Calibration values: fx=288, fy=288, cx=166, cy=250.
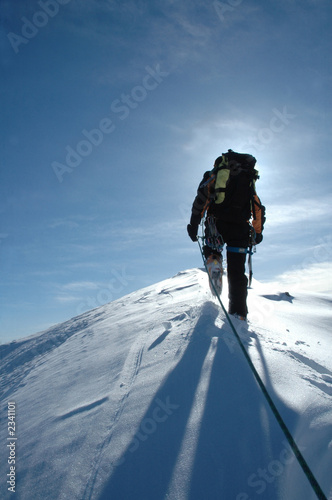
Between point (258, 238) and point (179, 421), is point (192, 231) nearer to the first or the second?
point (258, 238)

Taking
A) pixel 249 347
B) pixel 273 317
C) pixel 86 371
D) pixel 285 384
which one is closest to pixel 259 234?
pixel 273 317

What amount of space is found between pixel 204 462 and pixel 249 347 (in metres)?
1.26

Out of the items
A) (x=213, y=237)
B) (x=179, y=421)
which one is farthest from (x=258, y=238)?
(x=179, y=421)

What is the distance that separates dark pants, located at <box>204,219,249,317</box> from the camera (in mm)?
3748

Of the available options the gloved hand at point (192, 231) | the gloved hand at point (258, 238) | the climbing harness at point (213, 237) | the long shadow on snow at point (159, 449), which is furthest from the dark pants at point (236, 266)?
the long shadow on snow at point (159, 449)

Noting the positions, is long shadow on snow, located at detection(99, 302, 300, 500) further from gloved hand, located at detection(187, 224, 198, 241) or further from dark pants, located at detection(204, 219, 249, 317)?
gloved hand, located at detection(187, 224, 198, 241)

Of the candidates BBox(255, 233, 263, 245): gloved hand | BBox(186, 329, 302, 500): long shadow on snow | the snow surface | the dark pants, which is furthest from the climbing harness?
BBox(186, 329, 302, 500): long shadow on snow

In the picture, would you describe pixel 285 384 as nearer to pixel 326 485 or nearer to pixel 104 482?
pixel 326 485

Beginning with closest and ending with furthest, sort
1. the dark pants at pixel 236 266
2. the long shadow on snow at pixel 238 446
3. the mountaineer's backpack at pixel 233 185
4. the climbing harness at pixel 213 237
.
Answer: the long shadow on snow at pixel 238 446 < the dark pants at pixel 236 266 < the mountaineer's backpack at pixel 233 185 < the climbing harness at pixel 213 237

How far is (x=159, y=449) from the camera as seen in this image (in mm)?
1540

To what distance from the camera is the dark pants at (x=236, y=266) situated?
3.75 metres

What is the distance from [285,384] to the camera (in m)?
1.97

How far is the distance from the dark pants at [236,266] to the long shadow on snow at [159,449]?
166 cm

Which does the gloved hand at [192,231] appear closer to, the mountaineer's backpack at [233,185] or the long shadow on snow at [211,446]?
the mountaineer's backpack at [233,185]
